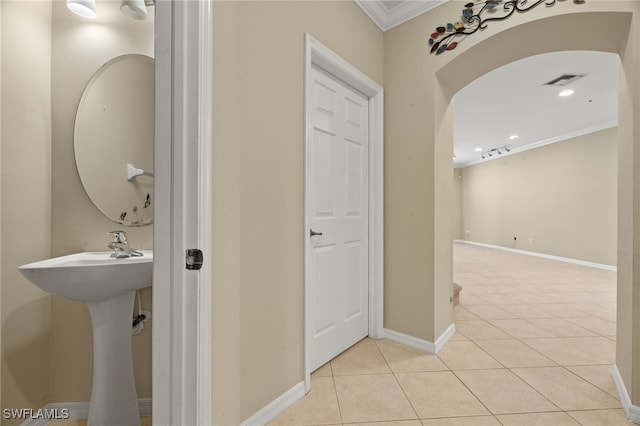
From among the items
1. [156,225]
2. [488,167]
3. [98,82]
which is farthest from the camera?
[488,167]

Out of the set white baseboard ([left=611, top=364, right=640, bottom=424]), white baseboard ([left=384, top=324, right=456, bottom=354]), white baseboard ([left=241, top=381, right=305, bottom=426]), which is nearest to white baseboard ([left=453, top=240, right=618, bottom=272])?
white baseboard ([left=611, top=364, right=640, bottom=424])

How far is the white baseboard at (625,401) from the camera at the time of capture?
1.38 m

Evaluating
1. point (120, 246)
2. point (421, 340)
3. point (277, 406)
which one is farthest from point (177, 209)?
point (421, 340)

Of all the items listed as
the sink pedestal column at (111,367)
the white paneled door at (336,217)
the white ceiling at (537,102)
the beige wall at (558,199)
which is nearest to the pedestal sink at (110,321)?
the sink pedestal column at (111,367)

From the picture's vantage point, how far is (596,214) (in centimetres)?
550

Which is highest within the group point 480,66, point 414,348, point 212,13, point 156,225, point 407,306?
point 480,66

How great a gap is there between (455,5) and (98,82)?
242 centimetres

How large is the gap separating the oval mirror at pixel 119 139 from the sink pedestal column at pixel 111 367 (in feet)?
1.51

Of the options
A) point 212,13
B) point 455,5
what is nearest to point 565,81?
point 455,5

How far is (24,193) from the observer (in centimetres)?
133

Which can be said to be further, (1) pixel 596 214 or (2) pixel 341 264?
(1) pixel 596 214

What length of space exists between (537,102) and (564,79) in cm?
80

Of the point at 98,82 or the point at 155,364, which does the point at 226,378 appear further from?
the point at 98,82

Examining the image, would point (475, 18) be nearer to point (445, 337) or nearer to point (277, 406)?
point (445, 337)
